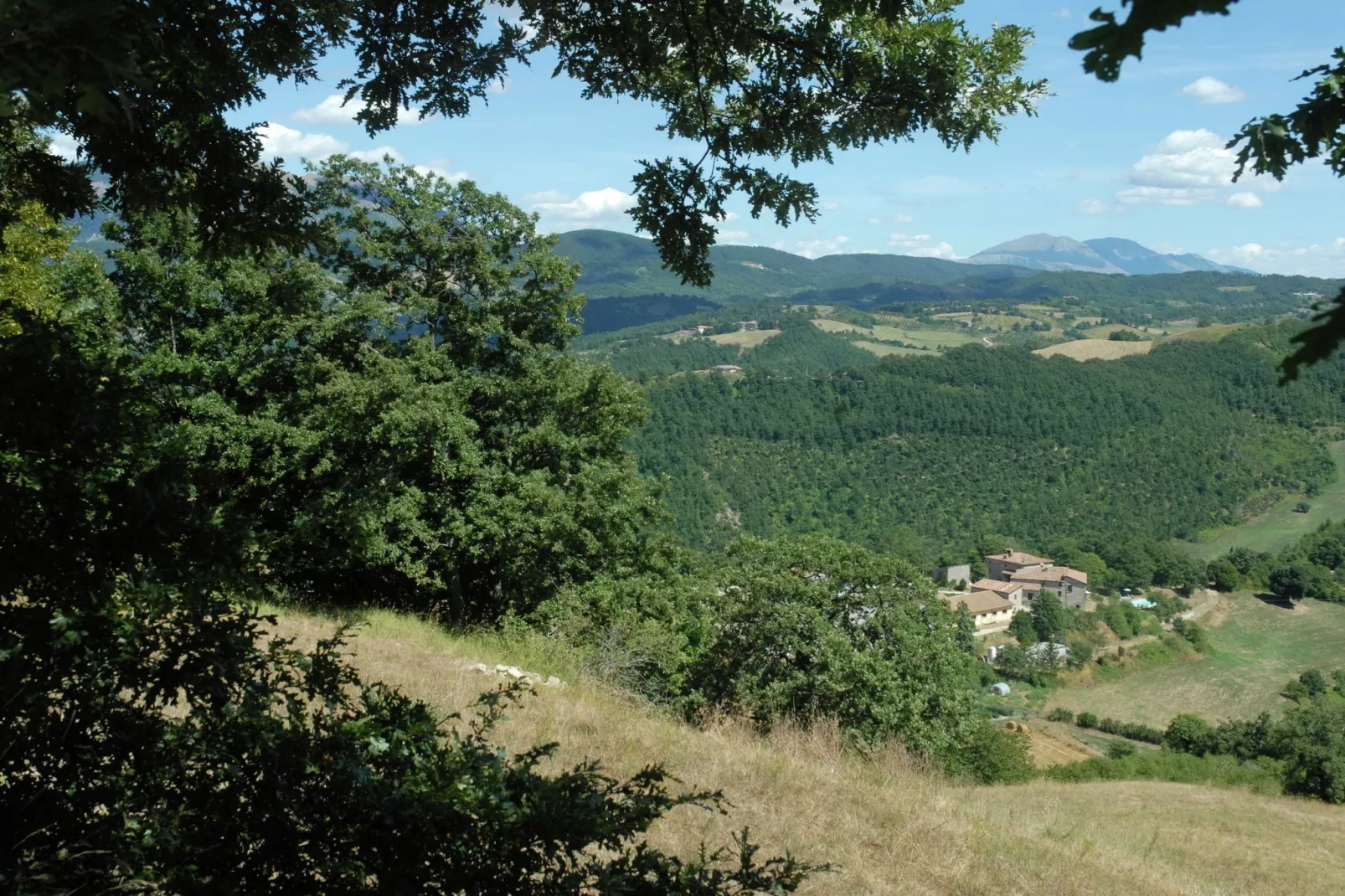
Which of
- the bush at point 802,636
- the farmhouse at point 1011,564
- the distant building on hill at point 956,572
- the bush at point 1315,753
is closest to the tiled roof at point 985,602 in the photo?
the distant building on hill at point 956,572

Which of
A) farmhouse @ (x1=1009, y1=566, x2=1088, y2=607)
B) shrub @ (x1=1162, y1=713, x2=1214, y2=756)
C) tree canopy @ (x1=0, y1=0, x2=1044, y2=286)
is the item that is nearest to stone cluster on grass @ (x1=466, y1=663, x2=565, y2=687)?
tree canopy @ (x1=0, y1=0, x2=1044, y2=286)

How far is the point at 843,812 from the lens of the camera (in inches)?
221

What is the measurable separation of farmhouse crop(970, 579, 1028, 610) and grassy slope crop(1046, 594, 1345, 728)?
11.3 meters

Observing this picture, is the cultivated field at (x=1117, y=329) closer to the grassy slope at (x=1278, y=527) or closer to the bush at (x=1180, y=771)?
the grassy slope at (x=1278, y=527)

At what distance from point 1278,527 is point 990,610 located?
40882 mm

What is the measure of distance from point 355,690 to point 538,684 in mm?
2103

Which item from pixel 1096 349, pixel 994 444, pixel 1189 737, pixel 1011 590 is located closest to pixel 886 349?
pixel 1096 349

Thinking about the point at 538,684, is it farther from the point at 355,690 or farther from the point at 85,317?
the point at 85,317

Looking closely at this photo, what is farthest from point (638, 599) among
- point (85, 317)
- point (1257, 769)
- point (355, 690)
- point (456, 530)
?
point (1257, 769)

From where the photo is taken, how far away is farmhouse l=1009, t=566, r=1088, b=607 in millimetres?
74812

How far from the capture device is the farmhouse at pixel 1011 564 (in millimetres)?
77375

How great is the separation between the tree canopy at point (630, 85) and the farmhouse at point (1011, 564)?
7924 centimetres

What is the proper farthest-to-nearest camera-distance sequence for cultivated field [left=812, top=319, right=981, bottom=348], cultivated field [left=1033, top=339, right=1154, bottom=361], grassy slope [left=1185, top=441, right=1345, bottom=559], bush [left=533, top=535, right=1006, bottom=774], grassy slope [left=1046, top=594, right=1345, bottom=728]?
1. cultivated field [left=812, top=319, right=981, bottom=348]
2. cultivated field [left=1033, top=339, right=1154, bottom=361]
3. grassy slope [left=1185, top=441, right=1345, bottom=559]
4. grassy slope [left=1046, top=594, right=1345, bottom=728]
5. bush [left=533, top=535, right=1006, bottom=774]

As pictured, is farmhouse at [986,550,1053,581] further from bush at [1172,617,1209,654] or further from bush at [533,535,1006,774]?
bush at [533,535,1006,774]
